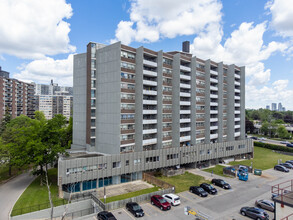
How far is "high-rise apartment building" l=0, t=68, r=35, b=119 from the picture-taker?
97938mm

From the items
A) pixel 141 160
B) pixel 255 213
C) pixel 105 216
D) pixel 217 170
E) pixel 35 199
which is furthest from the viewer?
pixel 217 170

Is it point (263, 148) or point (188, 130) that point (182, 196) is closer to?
point (188, 130)

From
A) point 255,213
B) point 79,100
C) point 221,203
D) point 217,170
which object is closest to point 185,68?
point 217,170

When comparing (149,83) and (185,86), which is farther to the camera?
(185,86)

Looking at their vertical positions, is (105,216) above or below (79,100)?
below

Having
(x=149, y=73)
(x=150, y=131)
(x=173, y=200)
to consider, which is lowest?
Result: (x=173, y=200)

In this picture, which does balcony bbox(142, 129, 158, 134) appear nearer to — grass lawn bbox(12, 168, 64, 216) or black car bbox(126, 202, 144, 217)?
black car bbox(126, 202, 144, 217)

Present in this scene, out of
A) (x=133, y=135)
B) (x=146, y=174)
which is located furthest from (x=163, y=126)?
(x=146, y=174)

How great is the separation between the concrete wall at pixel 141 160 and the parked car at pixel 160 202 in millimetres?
11527

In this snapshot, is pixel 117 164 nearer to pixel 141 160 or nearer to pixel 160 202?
pixel 141 160

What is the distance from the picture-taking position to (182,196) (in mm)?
35125

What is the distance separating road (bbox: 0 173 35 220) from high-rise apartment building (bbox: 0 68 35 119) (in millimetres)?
65992

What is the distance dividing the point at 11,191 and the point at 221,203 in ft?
134

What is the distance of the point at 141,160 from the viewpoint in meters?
43.8
